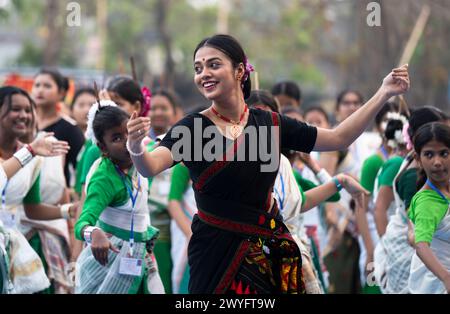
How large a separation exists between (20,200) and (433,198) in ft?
8.81

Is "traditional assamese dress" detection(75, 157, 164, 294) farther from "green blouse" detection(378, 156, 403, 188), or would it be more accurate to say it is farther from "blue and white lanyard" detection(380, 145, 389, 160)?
"blue and white lanyard" detection(380, 145, 389, 160)

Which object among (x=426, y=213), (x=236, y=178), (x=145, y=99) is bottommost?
(x=426, y=213)

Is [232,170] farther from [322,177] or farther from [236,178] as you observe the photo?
[322,177]

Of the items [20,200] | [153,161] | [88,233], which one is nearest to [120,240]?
[88,233]

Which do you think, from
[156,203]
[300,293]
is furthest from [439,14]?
[300,293]

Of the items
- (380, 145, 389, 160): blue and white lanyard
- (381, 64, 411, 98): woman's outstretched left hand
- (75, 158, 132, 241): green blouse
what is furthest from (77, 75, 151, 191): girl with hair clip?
(381, 64, 411, 98): woman's outstretched left hand

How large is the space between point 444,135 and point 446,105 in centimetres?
1702

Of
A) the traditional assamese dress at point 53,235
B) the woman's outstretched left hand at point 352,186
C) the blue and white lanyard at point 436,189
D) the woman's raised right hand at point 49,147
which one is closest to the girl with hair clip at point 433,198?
the blue and white lanyard at point 436,189

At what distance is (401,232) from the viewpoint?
7145mm

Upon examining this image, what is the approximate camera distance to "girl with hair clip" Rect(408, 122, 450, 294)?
595 centimetres

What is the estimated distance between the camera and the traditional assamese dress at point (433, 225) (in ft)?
19.5

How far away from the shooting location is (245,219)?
5102 mm

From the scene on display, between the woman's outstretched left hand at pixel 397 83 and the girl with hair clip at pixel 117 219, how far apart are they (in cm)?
179
